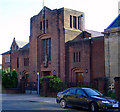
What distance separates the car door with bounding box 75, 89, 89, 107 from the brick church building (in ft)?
46.1

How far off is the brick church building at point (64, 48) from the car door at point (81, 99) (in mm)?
14064

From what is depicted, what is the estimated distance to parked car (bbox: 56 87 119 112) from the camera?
48.1ft

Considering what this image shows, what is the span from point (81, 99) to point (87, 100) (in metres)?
0.56

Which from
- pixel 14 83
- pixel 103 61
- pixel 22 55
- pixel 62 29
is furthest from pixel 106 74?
pixel 22 55

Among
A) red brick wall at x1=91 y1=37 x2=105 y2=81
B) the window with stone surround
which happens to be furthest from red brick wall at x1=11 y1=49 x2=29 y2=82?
red brick wall at x1=91 y1=37 x2=105 y2=81

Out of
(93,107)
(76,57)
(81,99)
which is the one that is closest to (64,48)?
(76,57)

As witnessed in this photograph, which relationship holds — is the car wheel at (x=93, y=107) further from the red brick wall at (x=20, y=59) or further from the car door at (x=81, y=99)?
the red brick wall at (x=20, y=59)

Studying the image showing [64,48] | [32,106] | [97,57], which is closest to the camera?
[32,106]

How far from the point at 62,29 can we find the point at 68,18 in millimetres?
2052

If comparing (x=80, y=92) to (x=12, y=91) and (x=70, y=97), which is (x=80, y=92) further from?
(x=12, y=91)

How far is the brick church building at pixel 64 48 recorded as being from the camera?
3161 cm

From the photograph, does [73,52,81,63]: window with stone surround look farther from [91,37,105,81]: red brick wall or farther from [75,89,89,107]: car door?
[75,89,89,107]: car door

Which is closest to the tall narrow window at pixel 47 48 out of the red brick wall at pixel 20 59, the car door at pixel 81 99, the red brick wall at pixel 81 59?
the red brick wall at pixel 81 59

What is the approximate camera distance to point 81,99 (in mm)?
15898
